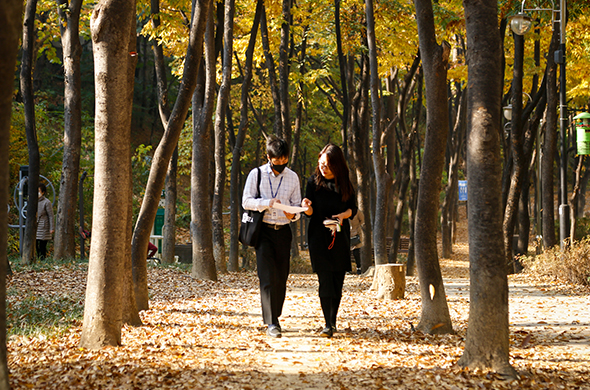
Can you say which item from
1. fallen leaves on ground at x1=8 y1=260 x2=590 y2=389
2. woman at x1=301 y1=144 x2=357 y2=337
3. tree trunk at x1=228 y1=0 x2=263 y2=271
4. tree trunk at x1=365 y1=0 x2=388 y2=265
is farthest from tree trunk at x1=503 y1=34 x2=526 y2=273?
woman at x1=301 y1=144 x2=357 y2=337

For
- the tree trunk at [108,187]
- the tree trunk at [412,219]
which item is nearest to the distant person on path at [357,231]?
the tree trunk at [412,219]

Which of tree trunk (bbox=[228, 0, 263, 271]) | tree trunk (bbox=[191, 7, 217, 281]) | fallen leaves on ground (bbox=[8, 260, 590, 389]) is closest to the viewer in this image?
fallen leaves on ground (bbox=[8, 260, 590, 389])

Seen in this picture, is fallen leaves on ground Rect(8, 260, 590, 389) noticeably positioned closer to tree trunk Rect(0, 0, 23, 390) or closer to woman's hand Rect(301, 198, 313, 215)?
woman's hand Rect(301, 198, 313, 215)

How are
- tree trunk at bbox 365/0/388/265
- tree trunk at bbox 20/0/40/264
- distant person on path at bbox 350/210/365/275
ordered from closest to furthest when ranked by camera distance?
tree trunk at bbox 20/0/40/264 < distant person on path at bbox 350/210/365/275 < tree trunk at bbox 365/0/388/265

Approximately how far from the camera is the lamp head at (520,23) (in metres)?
12.0

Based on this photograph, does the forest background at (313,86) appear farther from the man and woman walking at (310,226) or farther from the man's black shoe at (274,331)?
the man's black shoe at (274,331)

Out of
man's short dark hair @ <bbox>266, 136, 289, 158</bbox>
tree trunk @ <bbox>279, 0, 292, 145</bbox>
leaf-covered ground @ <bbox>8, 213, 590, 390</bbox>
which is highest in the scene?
tree trunk @ <bbox>279, 0, 292, 145</bbox>

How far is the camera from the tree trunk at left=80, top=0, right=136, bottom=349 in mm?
5445

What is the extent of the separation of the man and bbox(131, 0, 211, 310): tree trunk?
1.57 m

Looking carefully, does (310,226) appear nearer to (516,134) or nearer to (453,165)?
(516,134)

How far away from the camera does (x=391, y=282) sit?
9.94m

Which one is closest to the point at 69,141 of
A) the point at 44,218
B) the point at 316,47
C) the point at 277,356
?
the point at 44,218

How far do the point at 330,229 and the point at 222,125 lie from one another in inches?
306

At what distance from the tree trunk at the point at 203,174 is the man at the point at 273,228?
5.70 m
